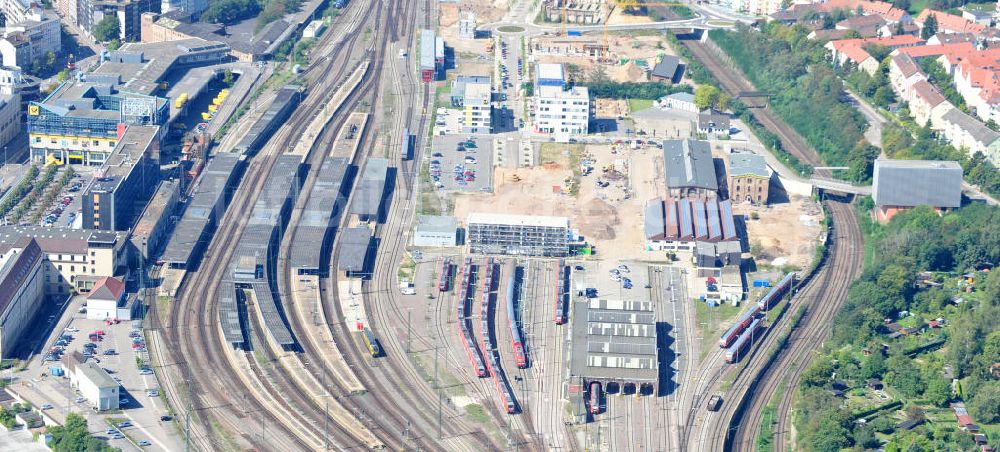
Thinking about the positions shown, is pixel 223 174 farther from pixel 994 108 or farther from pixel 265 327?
pixel 994 108

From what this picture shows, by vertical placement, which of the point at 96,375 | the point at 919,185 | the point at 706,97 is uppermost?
the point at 919,185

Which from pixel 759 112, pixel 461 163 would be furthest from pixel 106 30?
pixel 759 112

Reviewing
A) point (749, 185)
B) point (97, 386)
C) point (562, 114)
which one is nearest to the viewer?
point (97, 386)

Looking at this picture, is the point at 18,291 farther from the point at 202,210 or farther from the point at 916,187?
the point at 916,187

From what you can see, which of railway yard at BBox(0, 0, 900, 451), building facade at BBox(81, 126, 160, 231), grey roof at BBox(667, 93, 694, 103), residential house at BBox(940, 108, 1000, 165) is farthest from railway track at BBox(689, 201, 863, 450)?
building facade at BBox(81, 126, 160, 231)

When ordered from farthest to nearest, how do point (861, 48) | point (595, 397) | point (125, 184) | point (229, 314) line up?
point (861, 48), point (125, 184), point (229, 314), point (595, 397)

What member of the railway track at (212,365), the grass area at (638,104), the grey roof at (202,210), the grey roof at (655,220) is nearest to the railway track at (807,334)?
the grey roof at (655,220)

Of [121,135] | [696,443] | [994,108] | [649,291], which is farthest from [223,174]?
[994,108]
